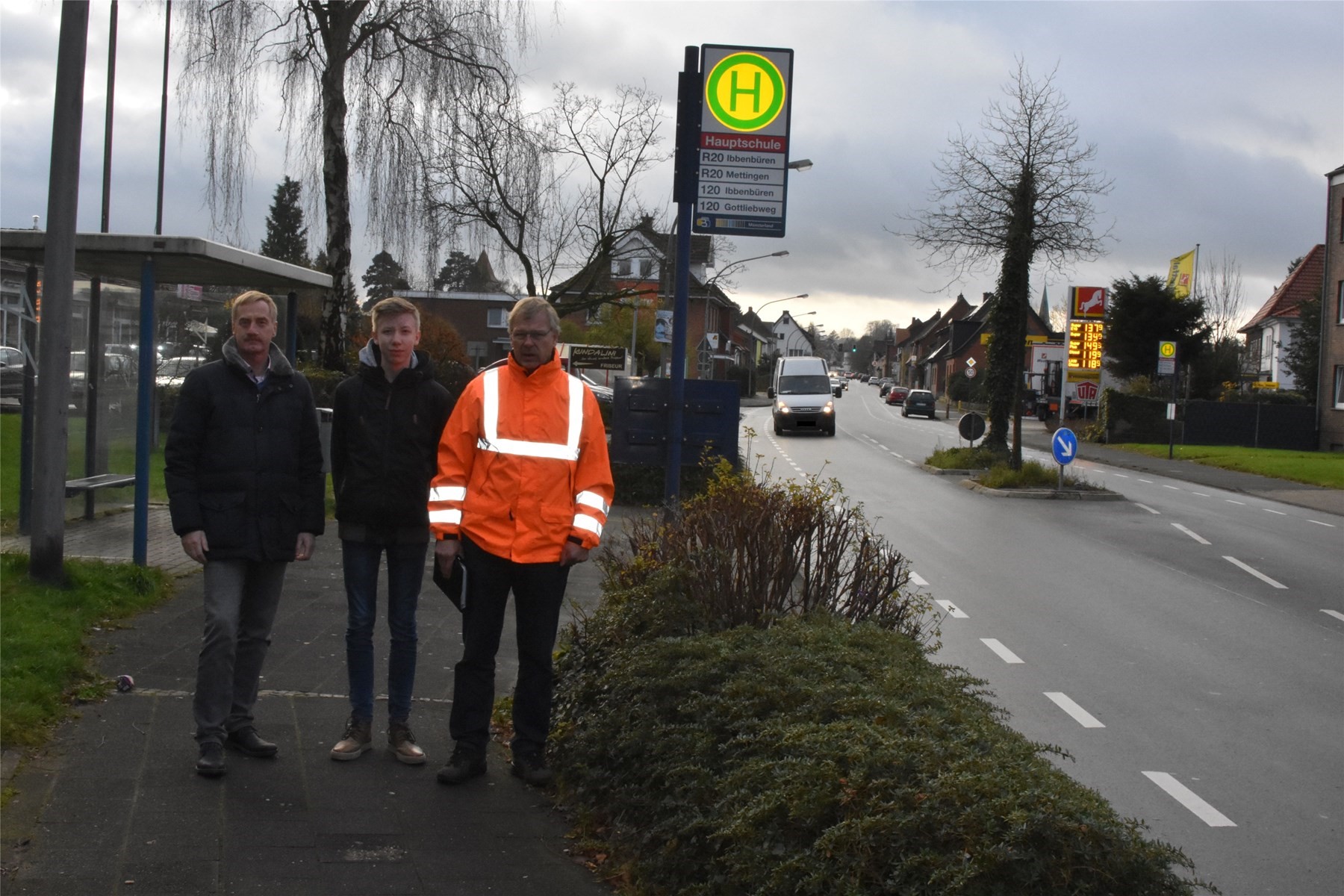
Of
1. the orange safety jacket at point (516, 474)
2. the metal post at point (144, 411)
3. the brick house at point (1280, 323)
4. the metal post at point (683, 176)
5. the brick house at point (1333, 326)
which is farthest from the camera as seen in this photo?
the brick house at point (1280, 323)

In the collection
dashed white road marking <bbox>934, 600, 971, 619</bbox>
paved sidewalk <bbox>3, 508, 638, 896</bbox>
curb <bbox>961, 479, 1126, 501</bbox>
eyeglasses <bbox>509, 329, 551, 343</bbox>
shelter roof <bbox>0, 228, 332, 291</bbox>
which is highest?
shelter roof <bbox>0, 228, 332, 291</bbox>

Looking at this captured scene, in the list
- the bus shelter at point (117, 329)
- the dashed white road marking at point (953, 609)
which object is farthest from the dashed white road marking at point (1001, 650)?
the bus shelter at point (117, 329)

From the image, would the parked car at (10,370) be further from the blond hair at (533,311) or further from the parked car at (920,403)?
the parked car at (920,403)

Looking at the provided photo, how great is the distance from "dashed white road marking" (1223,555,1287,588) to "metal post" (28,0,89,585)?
11.4m

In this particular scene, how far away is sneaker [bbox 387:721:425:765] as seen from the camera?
5.28m

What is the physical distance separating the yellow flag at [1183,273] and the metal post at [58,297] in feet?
167

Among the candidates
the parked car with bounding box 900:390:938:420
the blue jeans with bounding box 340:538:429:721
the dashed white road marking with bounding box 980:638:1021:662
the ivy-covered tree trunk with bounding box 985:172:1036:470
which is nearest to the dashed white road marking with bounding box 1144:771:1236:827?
the dashed white road marking with bounding box 980:638:1021:662

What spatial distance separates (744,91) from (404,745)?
4.81 metres

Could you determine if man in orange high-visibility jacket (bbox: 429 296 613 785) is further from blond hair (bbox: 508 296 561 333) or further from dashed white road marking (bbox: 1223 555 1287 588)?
dashed white road marking (bbox: 1223 555 1287 588)

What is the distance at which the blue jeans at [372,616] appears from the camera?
5.36 m

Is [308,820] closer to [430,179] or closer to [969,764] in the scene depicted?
[969,764]

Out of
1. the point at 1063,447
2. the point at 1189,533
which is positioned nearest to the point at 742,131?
the point at 1189,533

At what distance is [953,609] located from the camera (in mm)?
10898

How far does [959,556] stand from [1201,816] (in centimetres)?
928
